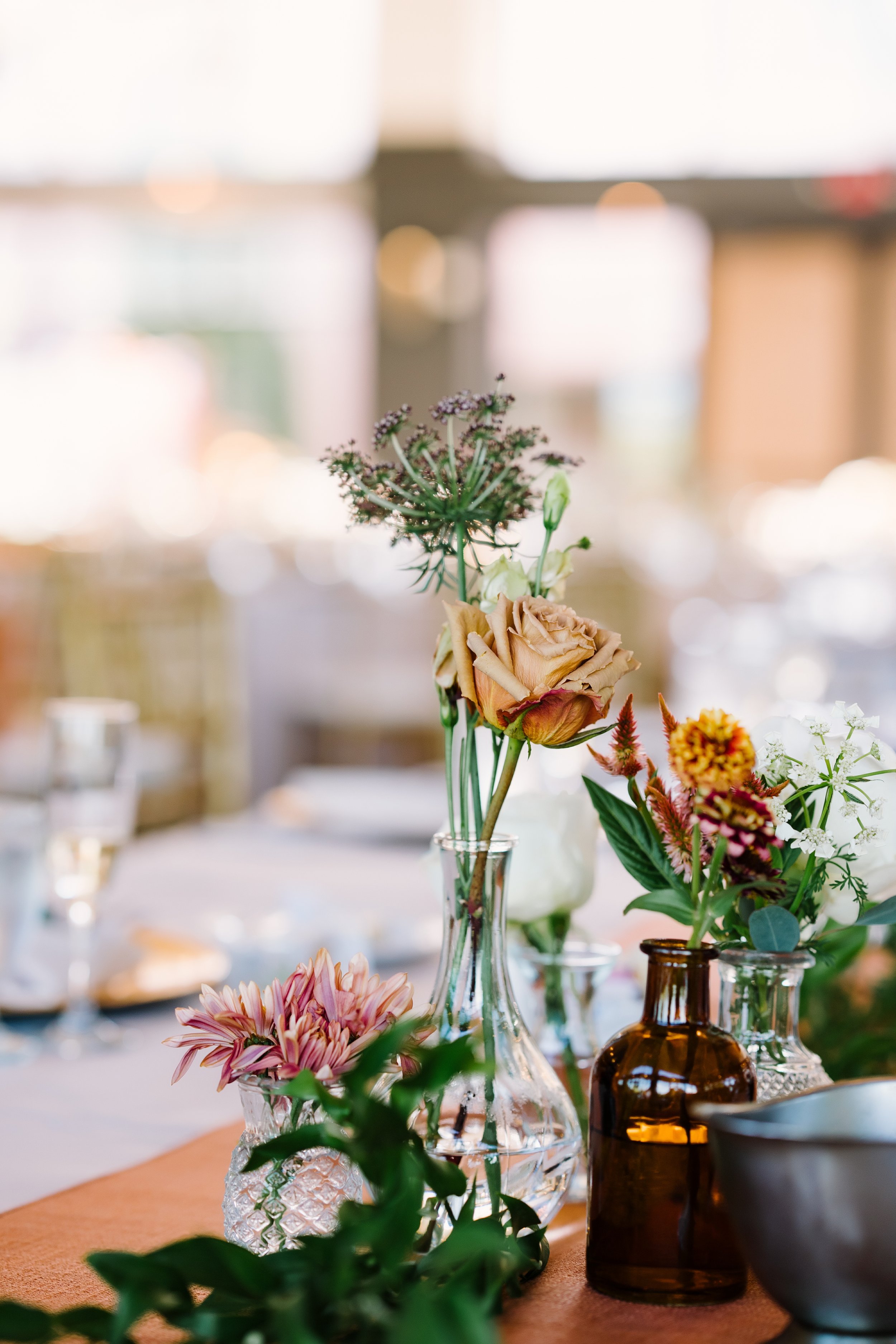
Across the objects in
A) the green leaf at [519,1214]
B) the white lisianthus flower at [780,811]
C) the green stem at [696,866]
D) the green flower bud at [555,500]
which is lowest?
the green leaf at [519,1214]

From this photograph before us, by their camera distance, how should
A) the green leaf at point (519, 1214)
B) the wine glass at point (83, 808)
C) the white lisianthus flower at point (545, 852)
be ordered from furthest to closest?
the wine glass at point (83, 808) < the white lisianthus flower at point (545, 852) < the green leaf at point (519, 1214)

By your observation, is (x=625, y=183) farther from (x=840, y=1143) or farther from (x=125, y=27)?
(x=840, y=1143)

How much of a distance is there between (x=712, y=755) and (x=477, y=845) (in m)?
0.10

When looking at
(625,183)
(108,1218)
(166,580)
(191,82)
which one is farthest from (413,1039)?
(191,82)

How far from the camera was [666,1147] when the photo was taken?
1.74ft

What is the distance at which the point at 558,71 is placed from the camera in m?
6.49

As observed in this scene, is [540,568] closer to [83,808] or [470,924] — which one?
[470,924]

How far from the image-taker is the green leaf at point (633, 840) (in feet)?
1.85

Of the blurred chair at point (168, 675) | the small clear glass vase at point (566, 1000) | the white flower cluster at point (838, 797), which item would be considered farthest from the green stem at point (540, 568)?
the blurred chair at point (168, 675)

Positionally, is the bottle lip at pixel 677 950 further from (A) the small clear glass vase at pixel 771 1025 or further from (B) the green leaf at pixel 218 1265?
(B) the green leaf at pixel 218 1265

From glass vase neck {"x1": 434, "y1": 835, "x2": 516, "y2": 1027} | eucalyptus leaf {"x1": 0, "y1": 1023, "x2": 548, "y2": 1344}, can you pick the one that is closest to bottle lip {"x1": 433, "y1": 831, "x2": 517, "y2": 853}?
glass vase neck {"x1": 434, "y1": 835, "x2": 516, "y2": 1027}

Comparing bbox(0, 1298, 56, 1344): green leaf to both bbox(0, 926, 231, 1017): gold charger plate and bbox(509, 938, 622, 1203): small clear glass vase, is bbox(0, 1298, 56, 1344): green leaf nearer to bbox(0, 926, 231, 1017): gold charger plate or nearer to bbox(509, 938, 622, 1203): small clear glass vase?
bbox(509, 938, 622, 1203): small clear glass vase

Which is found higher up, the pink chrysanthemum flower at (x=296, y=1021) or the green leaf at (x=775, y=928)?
the green leaf at (x=775, y=928)

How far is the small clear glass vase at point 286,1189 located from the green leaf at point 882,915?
213 millimetres
